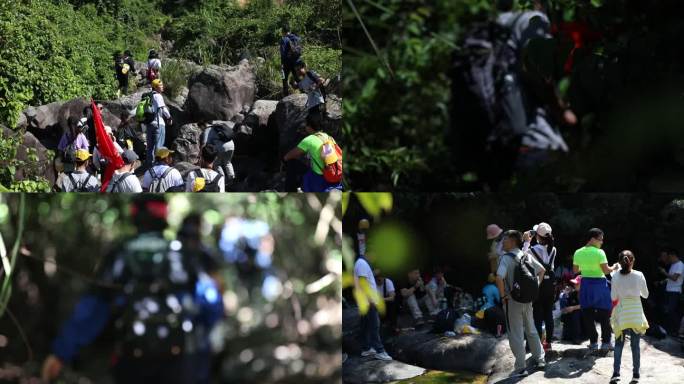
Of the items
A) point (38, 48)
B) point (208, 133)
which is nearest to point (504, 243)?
point (208, 133)

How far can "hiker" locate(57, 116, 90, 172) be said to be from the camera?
522 cm

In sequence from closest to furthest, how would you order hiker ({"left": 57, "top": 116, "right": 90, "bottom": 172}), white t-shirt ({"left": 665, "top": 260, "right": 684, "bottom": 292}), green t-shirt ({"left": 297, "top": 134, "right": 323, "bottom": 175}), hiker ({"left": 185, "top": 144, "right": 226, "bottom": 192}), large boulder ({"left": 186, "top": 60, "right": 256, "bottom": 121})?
white t-shirt ({"left": 665, "top": 260, "right": 684, "bottom": 292}), green t-shirt ({"left": 297, "top": 134, "right": 323, "bottom": 175}), hiker ({"left": 185, "top": 144, "right": 226, "bottom": 192}), hiker ({"left": 57, "top": 116, "right": 90, "bottom": 172}), large boulder ({"left": 186, "top": 60, "right": 256, "bottom": 121})

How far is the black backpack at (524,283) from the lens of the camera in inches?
166

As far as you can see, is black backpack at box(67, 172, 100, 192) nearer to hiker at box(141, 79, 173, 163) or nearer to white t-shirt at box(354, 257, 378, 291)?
hiker at box(141, 79, 173, 163)

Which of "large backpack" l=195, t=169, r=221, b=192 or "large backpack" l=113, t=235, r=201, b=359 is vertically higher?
"large backpack" l=195, t=169, r=221, b=192

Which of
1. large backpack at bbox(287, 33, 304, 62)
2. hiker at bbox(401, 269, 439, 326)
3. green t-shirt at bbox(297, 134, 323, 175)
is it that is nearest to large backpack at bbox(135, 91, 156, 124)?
large backpack at bbox(287, 33, 304, 62)

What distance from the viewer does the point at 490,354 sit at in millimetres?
4234

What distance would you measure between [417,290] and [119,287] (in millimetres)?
1428

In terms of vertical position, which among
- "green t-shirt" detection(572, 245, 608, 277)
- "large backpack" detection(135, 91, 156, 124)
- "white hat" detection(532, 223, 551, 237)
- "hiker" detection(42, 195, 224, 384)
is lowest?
"hiker" detection(42, 195, 224, 384)

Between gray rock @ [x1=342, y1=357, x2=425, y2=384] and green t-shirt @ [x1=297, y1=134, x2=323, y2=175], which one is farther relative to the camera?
green t-shirt @ [x1=297, y1=134, x2=323, y2=175]

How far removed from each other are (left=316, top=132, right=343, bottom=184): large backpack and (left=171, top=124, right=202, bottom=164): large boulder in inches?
31.6

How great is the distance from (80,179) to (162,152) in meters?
0.55

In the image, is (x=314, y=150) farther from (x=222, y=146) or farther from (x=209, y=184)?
(x=222, y=146)

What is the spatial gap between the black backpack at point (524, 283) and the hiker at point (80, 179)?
2.42 metres
